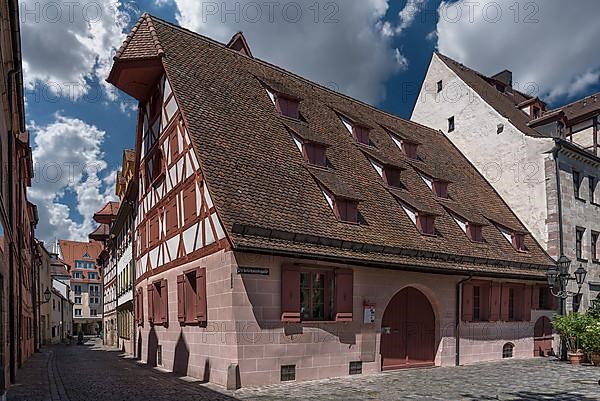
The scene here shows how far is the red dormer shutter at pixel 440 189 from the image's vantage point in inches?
789

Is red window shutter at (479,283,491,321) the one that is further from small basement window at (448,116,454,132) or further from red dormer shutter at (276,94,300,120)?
small basement window at (448,116,454,132)

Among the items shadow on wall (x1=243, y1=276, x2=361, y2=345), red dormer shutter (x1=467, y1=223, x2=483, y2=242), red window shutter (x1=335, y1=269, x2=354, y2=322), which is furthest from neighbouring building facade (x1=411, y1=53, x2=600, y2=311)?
shadow on wall (x1=243, y1=276, x2=361, y2=345)

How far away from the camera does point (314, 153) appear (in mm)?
16375

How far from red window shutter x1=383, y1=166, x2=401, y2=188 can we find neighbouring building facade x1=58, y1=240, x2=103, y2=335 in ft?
234

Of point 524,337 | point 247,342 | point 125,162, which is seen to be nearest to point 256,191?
point 247,342

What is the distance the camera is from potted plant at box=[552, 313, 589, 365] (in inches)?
716

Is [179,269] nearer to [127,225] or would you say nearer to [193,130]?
[193,130]

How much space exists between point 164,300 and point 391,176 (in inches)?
319

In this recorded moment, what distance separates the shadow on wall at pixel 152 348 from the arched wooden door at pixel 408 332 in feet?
25.0

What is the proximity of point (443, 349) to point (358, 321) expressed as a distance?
3.90 m

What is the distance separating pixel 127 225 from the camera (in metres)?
28.1

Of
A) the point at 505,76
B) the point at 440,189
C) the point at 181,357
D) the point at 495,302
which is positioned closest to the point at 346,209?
the point at 181,357

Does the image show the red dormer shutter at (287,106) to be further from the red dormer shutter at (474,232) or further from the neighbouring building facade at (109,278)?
the neighbouring building facade at (109,278)

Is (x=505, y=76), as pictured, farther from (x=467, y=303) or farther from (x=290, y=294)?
(x=290, y=294)
